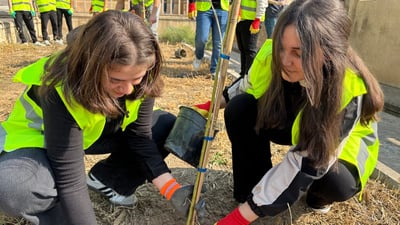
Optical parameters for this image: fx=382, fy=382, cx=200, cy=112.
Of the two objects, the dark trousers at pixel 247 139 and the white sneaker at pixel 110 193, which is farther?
the white sneaker at pixel 110 193

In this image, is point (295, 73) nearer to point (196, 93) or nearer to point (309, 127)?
point (309, 127)

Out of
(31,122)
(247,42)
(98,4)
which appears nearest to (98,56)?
(31,122)

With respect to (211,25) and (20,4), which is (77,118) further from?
(20,4)

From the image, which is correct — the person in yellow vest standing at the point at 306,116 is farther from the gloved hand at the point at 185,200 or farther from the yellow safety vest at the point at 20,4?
the yellow safety vest at the point at 20,4

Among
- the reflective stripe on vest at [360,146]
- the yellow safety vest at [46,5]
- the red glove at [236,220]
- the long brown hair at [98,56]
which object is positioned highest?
the long brown hair at [98,56]

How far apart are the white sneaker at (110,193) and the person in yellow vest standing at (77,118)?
250 millimetres

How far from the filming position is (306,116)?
47.3 inches

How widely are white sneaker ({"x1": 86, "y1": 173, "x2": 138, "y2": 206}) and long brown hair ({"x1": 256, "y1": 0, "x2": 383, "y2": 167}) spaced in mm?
802

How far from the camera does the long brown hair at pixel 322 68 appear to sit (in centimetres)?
104

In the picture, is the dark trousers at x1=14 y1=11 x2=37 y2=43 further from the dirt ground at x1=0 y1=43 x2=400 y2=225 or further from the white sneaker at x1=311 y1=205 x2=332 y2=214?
the white sneaker at x1=311 y1=205 x2=332 y2=214

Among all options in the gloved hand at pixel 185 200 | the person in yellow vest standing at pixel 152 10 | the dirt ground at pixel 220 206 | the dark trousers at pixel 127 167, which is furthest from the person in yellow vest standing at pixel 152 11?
the gloved hand at pixel 185 200

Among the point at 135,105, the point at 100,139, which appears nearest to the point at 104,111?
the point at 135,105

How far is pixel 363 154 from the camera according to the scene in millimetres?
1418

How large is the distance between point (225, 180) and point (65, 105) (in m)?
1.01
